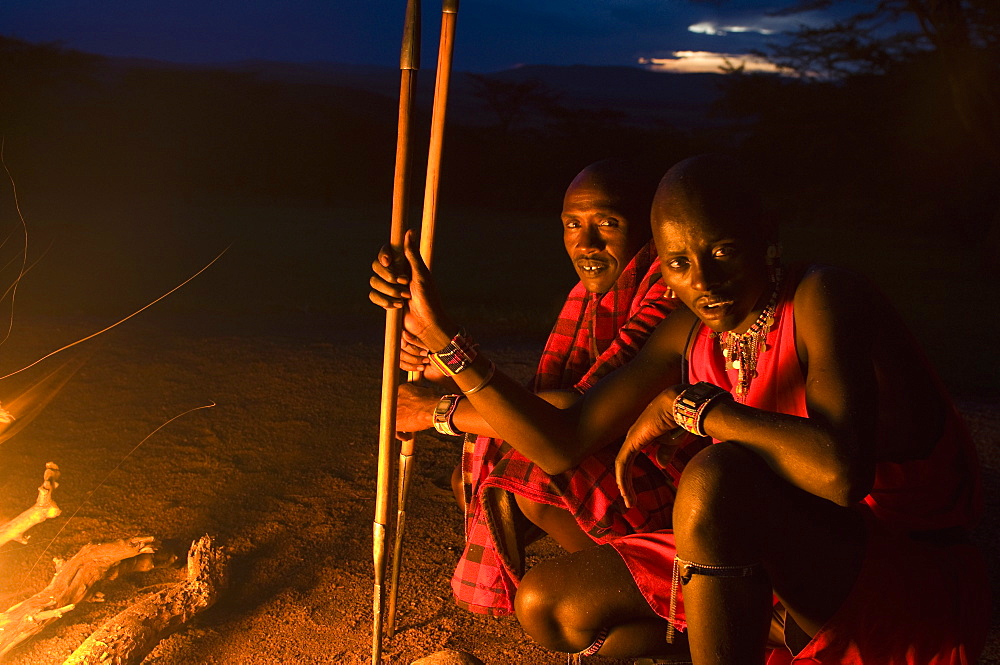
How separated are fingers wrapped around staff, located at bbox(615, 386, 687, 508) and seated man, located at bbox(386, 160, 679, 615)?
16 centimetres

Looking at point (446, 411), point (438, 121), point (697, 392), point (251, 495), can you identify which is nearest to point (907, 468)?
point (697, 392)

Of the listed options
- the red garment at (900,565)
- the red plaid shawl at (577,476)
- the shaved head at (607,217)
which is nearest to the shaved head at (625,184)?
the shaved head at (607,217)

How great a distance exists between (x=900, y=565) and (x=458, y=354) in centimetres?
109

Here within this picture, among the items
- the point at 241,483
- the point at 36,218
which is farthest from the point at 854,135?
the point at 241,483

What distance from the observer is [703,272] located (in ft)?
5.94

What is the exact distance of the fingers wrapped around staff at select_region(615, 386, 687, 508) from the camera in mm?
1810

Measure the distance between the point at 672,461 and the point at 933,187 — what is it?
24609 mm

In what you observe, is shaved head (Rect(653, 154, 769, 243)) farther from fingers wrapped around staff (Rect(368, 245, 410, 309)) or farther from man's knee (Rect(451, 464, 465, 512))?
man's knee (Rect(451, 464, 465, 512))

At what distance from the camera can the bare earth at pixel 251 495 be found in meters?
2.60

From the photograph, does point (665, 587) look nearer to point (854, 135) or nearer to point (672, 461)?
point (672, 461)

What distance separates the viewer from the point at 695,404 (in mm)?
1721

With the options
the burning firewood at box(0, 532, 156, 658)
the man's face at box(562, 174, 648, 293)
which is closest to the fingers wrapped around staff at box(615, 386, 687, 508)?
the man's face at box(562, 174, 648, 293)

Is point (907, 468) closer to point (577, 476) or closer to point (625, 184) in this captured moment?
point (577, 476)

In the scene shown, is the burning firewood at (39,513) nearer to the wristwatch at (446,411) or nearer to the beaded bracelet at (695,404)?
the wristwatch at (446,411)
